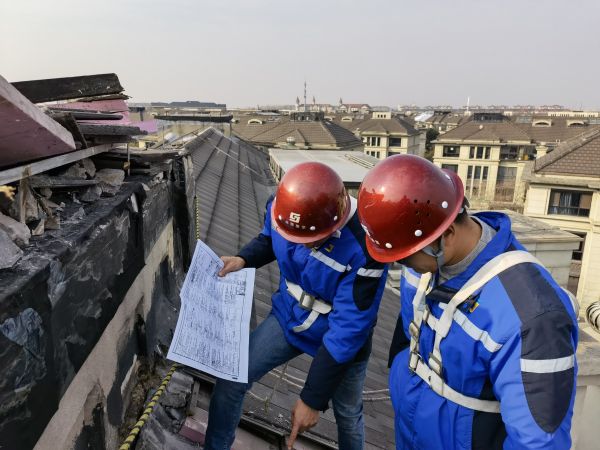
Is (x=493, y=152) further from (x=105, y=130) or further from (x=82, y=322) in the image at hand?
(x=82, y=322)

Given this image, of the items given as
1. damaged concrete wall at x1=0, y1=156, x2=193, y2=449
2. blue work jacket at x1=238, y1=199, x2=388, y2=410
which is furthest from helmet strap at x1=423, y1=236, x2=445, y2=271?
damaged concrete wall at x1=0, y1=156, x2=193, y2=449

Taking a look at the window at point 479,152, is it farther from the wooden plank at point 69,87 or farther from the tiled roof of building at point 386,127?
the wooden plank at point 69,87

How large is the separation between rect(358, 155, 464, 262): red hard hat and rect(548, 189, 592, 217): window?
23.0m

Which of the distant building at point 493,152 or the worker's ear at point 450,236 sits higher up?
the worker's ear at point 450,236

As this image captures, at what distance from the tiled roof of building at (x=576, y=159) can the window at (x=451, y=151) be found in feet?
59.2

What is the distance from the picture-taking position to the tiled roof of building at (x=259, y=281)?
3369 millimetres

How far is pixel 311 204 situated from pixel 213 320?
85 cm

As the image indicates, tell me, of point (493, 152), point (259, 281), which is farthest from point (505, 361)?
point (493, 152)

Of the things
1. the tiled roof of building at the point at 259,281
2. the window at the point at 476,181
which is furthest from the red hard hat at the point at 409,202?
the window at the point at 476,181

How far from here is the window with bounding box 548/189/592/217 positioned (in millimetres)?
21109

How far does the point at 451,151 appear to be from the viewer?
40.6 meters

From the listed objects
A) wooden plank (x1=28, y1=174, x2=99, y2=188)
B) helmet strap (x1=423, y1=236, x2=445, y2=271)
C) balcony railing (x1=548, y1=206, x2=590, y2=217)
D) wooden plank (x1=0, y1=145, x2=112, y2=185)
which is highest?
wooden plank (x1=0, y1=145, x2=112, y2=185)

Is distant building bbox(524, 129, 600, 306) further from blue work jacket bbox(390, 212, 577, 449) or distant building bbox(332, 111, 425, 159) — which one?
distant building bbox(332, 111, 425, 159)

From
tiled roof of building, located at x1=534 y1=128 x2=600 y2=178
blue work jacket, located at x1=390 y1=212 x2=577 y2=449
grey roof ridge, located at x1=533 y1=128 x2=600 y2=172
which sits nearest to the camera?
blue work jacket, located at x1=390 y1=212 x2=577 y2=449
